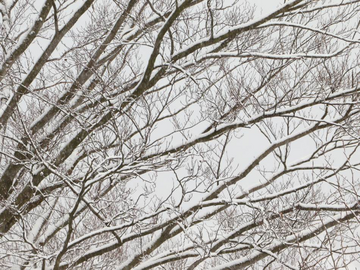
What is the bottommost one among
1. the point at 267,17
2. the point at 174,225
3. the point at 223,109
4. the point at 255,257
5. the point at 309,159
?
the point at 255,257

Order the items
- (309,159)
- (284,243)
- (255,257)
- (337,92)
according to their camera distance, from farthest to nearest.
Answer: (309,159) < (337,92) < (255,257) < (284,243)

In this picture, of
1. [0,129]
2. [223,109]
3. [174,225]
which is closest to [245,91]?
[223,109]

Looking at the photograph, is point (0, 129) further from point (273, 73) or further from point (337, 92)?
point (337, 92)

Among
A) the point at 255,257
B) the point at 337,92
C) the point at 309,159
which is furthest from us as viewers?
the point at 309,159

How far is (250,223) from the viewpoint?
5090 millimetres

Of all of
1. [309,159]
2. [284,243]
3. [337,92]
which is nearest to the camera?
[284,243]

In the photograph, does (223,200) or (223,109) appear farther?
(223,109)

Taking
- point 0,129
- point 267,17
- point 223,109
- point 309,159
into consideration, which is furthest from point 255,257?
point 0,129

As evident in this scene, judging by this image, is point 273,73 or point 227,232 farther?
point 273,73

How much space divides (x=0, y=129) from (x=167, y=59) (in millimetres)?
2832

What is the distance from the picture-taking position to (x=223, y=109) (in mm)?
5840

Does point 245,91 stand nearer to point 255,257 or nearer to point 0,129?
point 255,257

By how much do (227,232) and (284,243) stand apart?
3.54ft

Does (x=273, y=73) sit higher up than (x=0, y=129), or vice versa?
(x=273, y=73)
